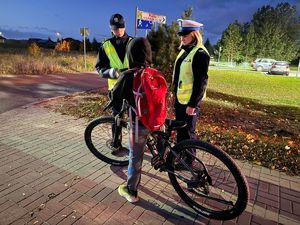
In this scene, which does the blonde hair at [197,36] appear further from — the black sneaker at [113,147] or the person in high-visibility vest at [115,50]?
the black sneaker at [113,147]

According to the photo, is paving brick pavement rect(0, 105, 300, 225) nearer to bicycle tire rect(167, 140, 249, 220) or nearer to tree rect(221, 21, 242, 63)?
bicycle tire rect(167, 140, 249, 220)

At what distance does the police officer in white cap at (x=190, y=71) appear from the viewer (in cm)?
349

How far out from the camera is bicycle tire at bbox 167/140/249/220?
114 inches

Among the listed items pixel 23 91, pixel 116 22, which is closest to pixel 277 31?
pixel 23 91

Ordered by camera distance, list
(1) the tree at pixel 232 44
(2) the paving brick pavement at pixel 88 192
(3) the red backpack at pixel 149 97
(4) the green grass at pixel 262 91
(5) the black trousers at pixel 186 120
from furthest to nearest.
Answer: (1) the tree at pixel 232 44
(4) the green grass at pixel 262 91
(5) the black trousers at pixel 186 120
(2) the paving brick pavement at pixel 88 192
(3) the red backpack at pixel 149 97

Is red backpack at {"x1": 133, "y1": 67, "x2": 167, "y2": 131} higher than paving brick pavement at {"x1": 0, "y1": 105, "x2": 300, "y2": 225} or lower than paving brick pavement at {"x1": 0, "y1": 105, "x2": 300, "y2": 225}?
higher

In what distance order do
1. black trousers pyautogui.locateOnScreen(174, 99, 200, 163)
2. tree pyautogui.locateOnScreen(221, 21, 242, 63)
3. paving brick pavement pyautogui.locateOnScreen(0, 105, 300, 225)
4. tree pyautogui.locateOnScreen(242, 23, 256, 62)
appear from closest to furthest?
1. paving brick pavement pyautogui.locateOnScreen(0, 105, 300, 225)
2. black trousers pyautogui.locateOnScreen(174, 99, 200, 163)
3. tree pyautogui.locateOnScreen(221, 21, 242, 63)
4. tree pyautogui.locateOnScreen(242, 23, 256, 62)

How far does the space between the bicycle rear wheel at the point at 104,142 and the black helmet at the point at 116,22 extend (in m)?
1.30

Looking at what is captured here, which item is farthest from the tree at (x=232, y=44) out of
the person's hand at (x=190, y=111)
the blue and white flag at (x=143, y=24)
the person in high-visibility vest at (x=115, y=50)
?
the person's hand at (x=190, y=111)

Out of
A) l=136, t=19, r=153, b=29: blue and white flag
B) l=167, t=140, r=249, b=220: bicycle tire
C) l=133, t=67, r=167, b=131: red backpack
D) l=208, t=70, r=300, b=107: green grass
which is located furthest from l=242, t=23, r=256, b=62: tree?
l=133, t=67, r=167, b=131: red backpack

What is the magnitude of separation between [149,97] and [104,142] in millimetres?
1814

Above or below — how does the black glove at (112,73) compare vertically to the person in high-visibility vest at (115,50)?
below

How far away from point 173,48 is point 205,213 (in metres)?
6.26

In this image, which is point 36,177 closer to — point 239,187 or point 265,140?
point 239,187
